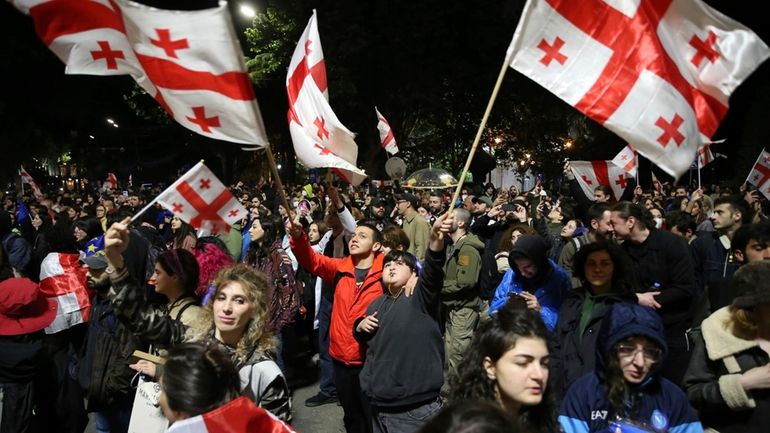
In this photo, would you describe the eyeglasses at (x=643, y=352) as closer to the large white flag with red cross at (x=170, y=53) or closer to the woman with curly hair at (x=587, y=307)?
the woman with curly hair at (x=587, y=307)

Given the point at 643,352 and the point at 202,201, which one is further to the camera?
the point at 202,201

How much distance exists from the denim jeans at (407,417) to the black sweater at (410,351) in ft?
0.18

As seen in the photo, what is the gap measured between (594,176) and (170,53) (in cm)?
661

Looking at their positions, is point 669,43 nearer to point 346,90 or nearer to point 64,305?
point 64,305

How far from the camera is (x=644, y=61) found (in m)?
3.93

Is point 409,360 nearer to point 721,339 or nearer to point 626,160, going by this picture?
point 721,339

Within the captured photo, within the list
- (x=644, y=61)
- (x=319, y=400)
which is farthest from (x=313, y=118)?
(x=644, y=61)

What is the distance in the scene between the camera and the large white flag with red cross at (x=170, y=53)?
382 centimetres

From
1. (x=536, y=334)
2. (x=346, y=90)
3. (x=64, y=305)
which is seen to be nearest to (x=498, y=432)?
(x=536, y=334)

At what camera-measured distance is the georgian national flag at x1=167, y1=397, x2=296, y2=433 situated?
2.24 meters

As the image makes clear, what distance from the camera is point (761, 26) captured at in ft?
85.3

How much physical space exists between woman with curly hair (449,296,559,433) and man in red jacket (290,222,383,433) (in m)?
2.33

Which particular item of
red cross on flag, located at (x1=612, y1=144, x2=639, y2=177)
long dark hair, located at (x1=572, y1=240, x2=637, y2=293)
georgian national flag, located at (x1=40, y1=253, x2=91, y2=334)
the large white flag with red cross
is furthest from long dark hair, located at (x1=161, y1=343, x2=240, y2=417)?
red cross on flag, located at (x1=612, y1=144, x2=639, y2=177)

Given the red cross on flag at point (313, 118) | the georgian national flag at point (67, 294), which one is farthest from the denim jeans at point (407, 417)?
the georgian national flag at point (67, 294)
